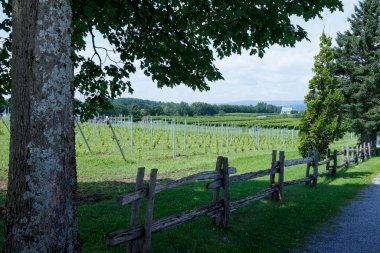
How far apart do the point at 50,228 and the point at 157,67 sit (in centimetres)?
674

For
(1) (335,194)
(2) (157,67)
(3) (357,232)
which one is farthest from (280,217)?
(2) (157,67)

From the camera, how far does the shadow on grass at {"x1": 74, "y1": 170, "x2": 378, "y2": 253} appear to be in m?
6.73

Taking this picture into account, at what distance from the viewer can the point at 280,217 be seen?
29.7 ft

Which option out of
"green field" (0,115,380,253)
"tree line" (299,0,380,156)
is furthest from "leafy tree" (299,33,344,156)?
"tree line" (299,0,380,156)

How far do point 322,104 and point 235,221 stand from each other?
10.2 meters

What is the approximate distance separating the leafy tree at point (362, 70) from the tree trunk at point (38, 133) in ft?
96.0

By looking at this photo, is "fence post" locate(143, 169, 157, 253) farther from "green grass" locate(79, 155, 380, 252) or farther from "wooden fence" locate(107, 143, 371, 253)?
"green grass" locate(79, 155, 380, 252)

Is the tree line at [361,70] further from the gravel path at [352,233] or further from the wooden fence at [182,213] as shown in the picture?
the wooden fence at [182,213]

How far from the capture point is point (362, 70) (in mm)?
29766

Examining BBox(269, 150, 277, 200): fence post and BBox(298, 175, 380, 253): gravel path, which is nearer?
BBox(298, 175, 380, 253): gravel path

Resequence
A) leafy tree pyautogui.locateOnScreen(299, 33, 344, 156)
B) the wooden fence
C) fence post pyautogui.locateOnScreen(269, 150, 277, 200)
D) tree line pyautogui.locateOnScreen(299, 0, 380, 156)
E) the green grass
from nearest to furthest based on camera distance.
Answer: the wooden fence < the green grass < fence post pyautogui.locateOnScreen(269, 150, 277, 200) < leafy tree pyautogui.locateOnScreen(299, 33, 344, 156) < tree line pyautogui.locateOnScreen(299, 0, 380, 156)

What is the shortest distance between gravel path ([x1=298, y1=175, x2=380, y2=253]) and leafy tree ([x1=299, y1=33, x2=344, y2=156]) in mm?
5908

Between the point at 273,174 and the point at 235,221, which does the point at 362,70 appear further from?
the point at 235,221

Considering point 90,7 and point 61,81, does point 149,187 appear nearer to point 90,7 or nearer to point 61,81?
point 61,81
